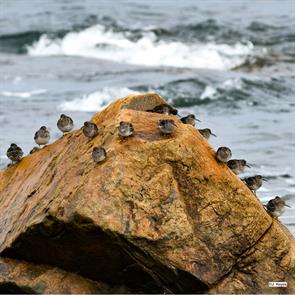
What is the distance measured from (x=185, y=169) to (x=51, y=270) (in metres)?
1.89

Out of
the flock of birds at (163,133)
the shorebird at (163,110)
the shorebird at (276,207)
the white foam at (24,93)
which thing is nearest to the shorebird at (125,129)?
the flock of birds at (163,133)

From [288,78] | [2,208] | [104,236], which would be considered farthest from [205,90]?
[104,236]

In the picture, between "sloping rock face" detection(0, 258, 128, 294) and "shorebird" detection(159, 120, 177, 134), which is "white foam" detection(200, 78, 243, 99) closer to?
"shorebird" detection(159, 120, 177, 134)

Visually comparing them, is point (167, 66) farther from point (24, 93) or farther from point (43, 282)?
point (43, 282)

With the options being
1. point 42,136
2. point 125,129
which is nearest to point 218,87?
point 42,136

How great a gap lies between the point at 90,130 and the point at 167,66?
2163 centimetres

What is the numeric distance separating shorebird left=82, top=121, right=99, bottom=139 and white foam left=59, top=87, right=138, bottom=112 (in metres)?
13.8

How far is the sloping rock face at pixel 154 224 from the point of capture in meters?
9.62

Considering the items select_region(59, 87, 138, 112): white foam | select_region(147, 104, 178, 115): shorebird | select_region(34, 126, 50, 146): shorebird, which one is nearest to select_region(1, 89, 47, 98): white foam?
select_region(59, 87, 138, 112): white foam

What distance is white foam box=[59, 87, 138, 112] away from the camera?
82.1 ft

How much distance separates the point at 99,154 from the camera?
10.1 m

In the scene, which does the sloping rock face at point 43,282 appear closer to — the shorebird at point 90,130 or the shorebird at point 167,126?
the shorebird at point 90,130

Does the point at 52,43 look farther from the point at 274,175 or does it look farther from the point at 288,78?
the point at 274,175

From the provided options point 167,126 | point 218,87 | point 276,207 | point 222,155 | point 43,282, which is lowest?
point 218,87
